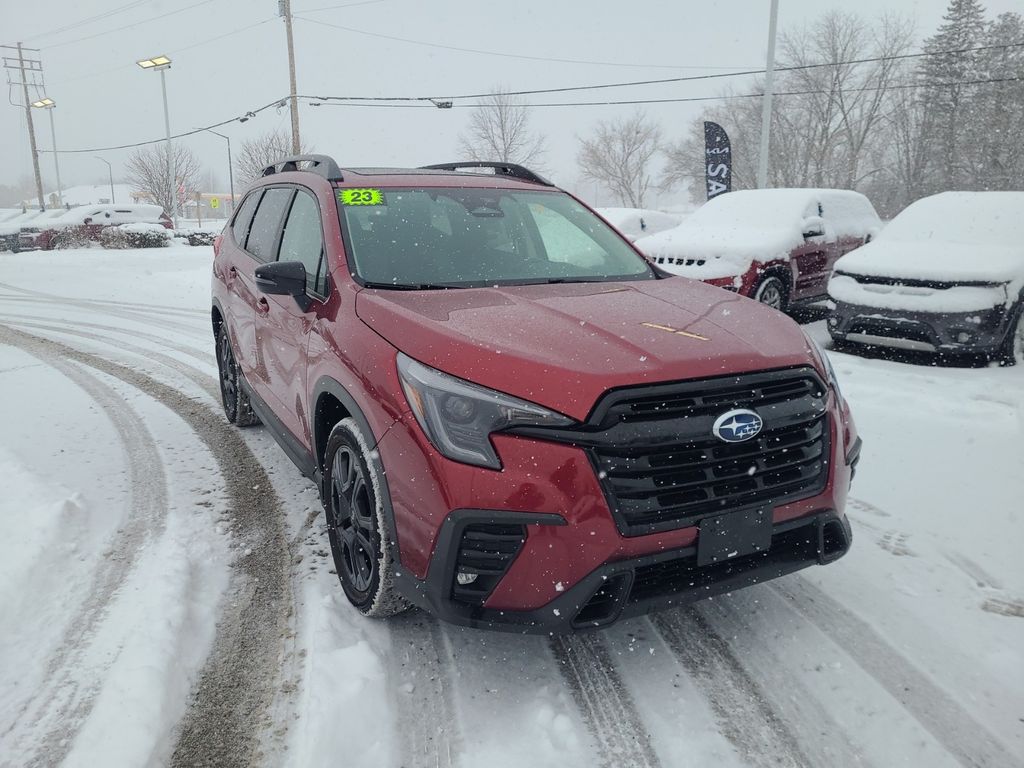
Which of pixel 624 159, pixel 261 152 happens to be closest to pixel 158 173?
pixel 261 152

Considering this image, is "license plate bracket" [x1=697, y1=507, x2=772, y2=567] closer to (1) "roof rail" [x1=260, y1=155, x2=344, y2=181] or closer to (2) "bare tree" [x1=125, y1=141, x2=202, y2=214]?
(1) "roof rail" [x1=260, y1=155, x2=344, y2=181]

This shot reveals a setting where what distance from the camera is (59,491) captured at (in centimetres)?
409

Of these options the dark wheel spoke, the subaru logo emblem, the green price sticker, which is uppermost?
the green price sticker

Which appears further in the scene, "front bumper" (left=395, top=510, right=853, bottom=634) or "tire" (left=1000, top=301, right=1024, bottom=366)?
"tire" (left=1000, top=301, right=1024, bottom=366)

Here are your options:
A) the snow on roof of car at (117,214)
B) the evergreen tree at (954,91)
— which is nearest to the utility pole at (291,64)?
the snow on roof of car at (117,214)

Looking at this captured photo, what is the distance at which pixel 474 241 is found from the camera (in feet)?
11.5

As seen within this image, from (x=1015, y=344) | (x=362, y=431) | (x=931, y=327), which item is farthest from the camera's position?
(x=1015, y=344)

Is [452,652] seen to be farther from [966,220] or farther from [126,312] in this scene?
[126,312]

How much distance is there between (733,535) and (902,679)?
87cm

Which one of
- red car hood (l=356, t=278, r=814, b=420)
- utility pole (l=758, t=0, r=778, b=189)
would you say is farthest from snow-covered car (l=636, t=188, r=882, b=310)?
utility pole (l=758, t=0, r=778, b=189)

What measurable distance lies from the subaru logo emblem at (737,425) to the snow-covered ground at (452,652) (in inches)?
35.5

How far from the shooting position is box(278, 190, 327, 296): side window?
3.28 meters

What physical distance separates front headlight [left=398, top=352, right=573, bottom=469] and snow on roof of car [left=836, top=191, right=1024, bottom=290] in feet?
20.4

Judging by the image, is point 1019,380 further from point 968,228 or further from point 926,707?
point 926,707
